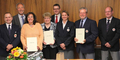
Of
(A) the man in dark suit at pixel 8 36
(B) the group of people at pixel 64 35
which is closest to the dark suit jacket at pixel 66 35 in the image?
(B) the group of people at pixel 64 35

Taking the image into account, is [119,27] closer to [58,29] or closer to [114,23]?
[114,23]

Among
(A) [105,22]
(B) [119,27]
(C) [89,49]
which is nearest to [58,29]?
(C) [89,49]

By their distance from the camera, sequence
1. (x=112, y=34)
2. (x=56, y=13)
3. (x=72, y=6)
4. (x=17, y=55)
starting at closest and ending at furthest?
(x=17, y=55) → (x=112, y=34) → (x=56, y=13) → (x=72, y=6)

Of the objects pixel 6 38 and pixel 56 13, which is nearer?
pixel 6 38

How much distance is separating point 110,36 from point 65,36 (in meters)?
1.12

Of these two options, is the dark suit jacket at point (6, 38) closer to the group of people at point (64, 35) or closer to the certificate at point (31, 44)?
the group of people at point (64, 35)

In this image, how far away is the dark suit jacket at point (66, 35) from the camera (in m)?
4.07

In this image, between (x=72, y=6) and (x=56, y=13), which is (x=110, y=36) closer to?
(x=56, y=13)

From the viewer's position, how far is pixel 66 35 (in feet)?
13.6

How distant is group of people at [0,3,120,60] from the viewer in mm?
3939

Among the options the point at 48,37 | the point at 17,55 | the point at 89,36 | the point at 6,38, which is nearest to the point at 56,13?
the point at 48,37

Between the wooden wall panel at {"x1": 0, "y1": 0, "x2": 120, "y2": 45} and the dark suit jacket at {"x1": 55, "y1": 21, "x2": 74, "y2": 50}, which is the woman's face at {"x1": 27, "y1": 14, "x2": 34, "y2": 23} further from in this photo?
the wooden wall panel at {"x1": 0, "y1": 0, "x2": 120, "y2": 45}

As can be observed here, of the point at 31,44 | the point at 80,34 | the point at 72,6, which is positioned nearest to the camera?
the point at 31,44

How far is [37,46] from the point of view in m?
3.81
